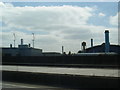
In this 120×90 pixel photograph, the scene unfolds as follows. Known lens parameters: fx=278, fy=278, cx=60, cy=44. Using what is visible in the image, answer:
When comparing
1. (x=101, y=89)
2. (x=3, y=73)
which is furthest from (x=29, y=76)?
(x=101, y=89)

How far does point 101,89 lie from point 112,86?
611 millimetres

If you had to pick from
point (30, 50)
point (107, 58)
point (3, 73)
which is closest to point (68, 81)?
point (3, 73)

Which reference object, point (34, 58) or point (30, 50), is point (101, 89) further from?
point (30, 50)

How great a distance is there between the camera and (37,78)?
19375mm

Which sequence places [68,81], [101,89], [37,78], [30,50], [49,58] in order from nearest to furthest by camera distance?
[101,89], [68,81], [37,78], [49,58], [30,50]

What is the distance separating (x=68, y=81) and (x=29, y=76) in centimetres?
420

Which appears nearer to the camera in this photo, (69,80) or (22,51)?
(69,80)

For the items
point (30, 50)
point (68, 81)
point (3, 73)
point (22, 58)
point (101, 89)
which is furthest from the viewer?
point (30, 50)

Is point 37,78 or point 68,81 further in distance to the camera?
point 37,78

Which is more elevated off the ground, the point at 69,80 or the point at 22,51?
the point at 69,80

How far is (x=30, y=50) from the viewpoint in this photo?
339ft

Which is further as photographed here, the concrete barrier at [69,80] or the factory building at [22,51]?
the factory building at [22,51]

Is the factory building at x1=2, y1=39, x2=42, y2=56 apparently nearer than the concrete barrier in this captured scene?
No

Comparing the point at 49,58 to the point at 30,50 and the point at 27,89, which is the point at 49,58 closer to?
the point at 30,50
